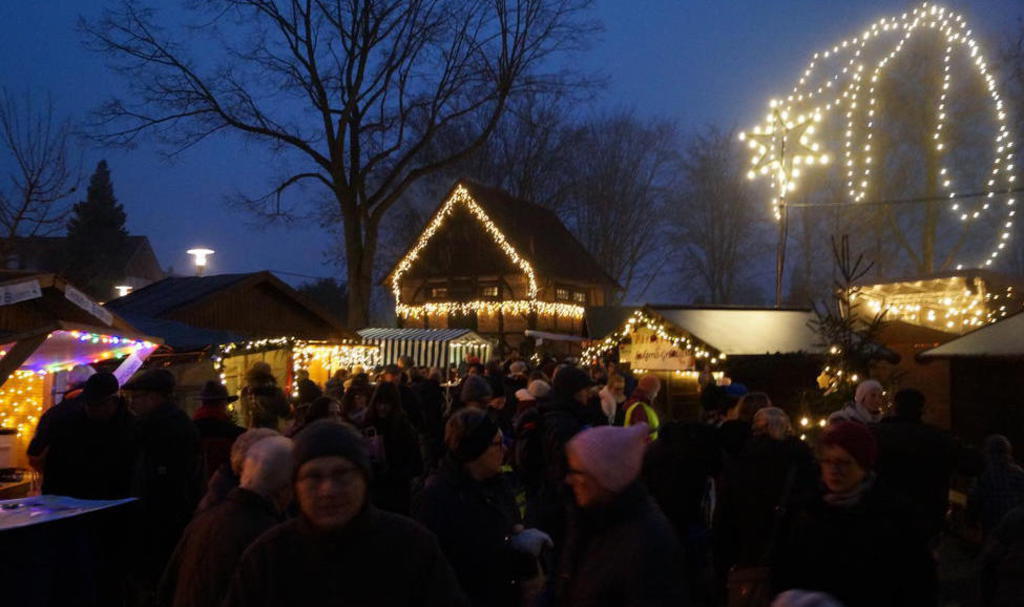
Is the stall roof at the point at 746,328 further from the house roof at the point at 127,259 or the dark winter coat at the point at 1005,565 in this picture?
the house roof at the point at 127,259

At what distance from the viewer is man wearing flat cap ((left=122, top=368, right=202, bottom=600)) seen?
199 inches

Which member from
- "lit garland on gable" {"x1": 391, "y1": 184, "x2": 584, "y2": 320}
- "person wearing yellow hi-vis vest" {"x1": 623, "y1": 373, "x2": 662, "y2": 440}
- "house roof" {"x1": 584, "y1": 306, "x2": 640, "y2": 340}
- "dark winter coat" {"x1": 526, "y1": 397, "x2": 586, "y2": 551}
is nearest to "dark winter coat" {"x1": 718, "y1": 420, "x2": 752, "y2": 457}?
"dark winter coat" {"x1": 526, "y1": 397, "x2": 586, "y2": 551}

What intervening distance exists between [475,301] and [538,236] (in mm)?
4031

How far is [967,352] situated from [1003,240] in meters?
17.1

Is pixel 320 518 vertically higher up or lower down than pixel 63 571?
higher up

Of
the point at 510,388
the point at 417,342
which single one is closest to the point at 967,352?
the point at 510,388

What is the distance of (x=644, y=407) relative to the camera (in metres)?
8.33

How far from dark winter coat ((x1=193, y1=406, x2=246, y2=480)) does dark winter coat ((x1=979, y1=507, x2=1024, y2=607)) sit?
14.1 ft

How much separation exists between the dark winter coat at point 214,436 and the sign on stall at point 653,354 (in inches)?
442

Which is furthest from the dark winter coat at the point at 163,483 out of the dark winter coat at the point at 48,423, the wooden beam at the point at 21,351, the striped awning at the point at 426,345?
the striped awning at the point at 426,345

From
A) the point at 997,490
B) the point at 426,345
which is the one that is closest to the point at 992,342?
the point at 997,490

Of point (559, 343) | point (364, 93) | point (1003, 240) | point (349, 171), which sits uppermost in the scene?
point (364, 93)

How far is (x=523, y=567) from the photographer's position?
3.55 m

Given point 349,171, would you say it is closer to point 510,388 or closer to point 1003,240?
point 510,388
